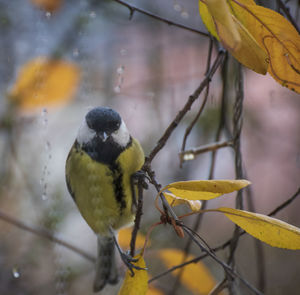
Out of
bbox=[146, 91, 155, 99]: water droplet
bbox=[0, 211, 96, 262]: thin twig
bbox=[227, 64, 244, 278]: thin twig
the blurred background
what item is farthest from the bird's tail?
bbox=[146, 91, 155, 99]: water droplet

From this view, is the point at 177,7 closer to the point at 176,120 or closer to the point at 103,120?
the point at 103,120

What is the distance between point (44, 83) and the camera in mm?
969

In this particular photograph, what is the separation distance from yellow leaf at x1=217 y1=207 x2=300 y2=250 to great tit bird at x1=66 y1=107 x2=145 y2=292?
11.4 inches

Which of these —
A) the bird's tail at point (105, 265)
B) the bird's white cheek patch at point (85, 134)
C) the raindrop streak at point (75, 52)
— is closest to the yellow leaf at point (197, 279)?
the bird's tail at point (105, 265)

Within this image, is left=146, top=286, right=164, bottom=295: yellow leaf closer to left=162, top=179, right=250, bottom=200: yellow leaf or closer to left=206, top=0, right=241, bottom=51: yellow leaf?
left=162, top=179, right=250, bottom=200: yellow leaf

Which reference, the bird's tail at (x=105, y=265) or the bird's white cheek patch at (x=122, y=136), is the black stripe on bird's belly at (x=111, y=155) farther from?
the bird's tail at (x=105, y=265)

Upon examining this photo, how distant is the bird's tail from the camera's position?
2.49 ft

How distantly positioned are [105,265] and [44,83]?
1.57 ft

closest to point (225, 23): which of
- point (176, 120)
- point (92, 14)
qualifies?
point (176, 120)

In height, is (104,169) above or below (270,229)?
below

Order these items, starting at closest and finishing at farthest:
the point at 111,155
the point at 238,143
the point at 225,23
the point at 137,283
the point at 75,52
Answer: the point at 225,23, the point at 137,283, the point at 238,143, the point at 111,155, the point at 75,52

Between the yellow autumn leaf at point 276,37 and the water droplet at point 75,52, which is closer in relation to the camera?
the yellow autumn leaf at point 276,37

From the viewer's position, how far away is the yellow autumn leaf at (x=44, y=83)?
38.7 inches

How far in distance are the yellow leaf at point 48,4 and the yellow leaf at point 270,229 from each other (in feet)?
3.05
